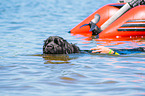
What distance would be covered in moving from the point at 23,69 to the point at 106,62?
1955mm

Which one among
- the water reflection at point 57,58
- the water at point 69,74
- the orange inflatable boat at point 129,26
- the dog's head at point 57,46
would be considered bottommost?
the water at point 69,74

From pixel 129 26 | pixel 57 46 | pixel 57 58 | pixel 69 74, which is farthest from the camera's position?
pixel 129 26

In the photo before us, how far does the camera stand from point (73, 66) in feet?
24.7

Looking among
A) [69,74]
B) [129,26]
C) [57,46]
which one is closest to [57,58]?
[57,46]

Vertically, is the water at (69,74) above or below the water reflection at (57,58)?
below

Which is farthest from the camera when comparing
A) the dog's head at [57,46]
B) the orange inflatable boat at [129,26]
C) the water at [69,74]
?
the orange inflatable boat at [129,26]

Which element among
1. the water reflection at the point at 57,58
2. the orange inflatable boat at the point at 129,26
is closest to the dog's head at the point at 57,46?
the water reflection at the point at 57,58

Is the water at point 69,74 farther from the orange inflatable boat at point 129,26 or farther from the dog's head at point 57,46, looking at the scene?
the orange inflatable boat at point 129,26

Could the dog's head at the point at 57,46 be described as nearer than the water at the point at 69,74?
No

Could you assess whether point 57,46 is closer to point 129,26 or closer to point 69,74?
point 69,74

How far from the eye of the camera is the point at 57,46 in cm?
810

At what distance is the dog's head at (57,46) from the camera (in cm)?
800

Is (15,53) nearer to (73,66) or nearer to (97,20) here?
(73,66)

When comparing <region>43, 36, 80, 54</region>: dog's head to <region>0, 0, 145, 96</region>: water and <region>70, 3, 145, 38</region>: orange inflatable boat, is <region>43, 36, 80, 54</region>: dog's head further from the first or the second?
<region>70, 3, 145, 38</region>: orange inflatable boat
